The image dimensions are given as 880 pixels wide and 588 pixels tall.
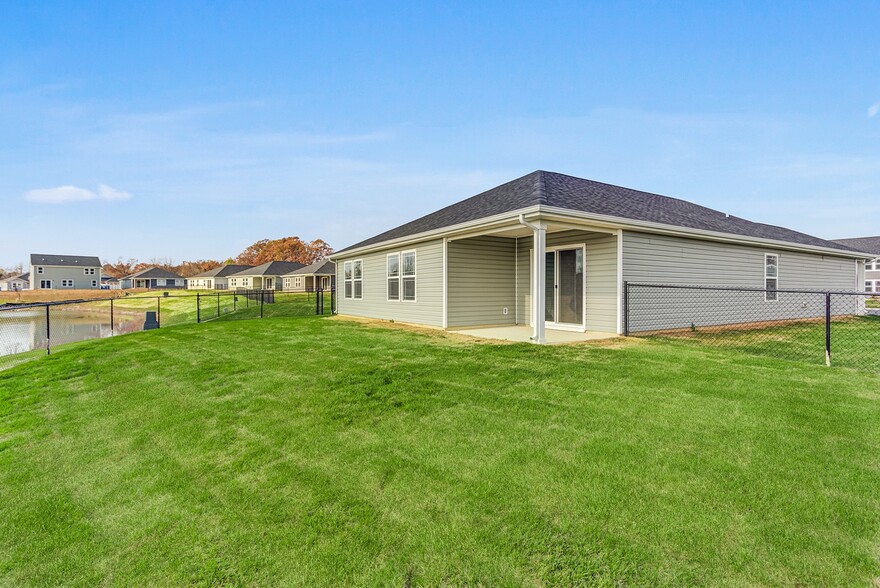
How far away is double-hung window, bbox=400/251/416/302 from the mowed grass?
6342 mm

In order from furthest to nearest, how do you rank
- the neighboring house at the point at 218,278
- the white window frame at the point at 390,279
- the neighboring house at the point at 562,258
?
1. the neighboring house at the point at 218,278
2. the white window frame at the point at 390,279
3. the neighboring house at the point at 562,258

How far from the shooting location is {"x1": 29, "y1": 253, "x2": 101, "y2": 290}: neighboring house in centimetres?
5306

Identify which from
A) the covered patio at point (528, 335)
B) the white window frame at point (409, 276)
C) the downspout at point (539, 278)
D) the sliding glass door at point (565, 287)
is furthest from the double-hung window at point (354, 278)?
the downspout at point (539, 278)

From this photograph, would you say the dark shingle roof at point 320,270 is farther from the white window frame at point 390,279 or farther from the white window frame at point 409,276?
the white window frame at point 409,276

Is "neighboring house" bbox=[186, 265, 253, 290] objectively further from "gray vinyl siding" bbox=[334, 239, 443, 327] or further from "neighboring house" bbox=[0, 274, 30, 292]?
"gray vinyl siding" bbox=[334, 239, 443, 327]

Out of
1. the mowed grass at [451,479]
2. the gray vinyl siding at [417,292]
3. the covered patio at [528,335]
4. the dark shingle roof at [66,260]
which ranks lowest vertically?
the mowed grass at [451,479]

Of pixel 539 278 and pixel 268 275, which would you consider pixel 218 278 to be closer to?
pixel 268 275

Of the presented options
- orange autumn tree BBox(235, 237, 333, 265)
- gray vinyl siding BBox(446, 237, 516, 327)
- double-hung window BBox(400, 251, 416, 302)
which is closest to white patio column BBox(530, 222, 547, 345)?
gray vinyl siding BBox(446, 237, 516, 327)

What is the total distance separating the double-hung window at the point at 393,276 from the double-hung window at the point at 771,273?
1073 cm

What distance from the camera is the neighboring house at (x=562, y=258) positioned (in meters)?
8.59

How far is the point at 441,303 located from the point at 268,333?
4.46 m

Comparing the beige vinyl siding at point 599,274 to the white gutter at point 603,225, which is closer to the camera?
the white gutter at point 603,225

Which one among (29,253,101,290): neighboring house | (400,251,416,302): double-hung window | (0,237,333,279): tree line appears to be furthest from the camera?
(0,237,333,279): tree line

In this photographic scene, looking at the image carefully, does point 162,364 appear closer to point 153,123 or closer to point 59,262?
point 153,123
